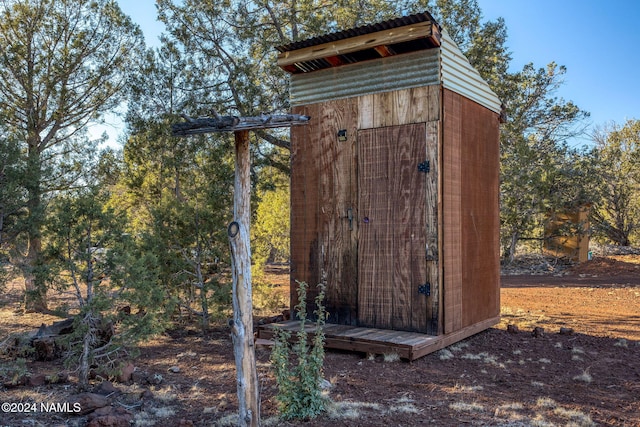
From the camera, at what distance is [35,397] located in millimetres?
3850

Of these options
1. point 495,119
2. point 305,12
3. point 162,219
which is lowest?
point 162,219

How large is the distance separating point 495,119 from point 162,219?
188 inches

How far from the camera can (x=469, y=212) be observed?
5.99 metres

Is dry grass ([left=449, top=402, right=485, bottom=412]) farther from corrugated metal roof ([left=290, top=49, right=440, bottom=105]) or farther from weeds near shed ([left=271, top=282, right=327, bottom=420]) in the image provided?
corrugated metal roof ([left=290, top=49, right=440, bottom=105])

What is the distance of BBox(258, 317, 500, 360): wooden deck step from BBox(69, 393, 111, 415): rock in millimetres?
1597

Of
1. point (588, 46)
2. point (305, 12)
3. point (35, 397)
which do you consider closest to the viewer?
point (35, 397)

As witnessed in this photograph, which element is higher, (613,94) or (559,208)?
(613,94)

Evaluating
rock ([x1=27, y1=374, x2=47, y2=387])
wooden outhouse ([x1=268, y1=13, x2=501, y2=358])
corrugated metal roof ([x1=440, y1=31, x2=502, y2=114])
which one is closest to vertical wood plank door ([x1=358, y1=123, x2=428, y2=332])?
wooden outhouse ([x1=268, y1=13, x2=501, y2=358])

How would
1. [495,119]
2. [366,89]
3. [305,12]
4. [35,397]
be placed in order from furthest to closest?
[305,12] → [495,119] → [366,89] → [35,397]

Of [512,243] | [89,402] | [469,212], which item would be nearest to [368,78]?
[469,212]

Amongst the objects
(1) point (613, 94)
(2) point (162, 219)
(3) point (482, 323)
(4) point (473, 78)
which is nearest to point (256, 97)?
(2) point (162, 219)

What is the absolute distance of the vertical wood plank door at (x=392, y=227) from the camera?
17.7 ft

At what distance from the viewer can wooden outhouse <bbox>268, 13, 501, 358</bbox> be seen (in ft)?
17.5

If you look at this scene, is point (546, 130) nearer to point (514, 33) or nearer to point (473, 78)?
point (514, 33)
